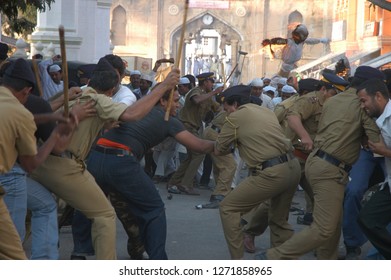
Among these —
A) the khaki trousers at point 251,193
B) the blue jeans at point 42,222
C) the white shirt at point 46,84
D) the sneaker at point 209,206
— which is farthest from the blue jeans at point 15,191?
the sneaker at point 209,206

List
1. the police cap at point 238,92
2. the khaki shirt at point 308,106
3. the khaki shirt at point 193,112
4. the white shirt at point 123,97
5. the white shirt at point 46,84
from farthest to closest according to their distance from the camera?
the khaki shirt at point 193,112 < the white shirt at point 46,84 < the khaki shirt at point 308,106 < the white shirt at point 123,97 < the police cap at point 238,92

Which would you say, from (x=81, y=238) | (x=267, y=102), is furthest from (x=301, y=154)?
(x=267, y=102)

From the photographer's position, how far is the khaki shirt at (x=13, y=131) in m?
5.43

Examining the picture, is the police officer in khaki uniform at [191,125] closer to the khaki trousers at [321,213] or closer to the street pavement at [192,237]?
the street pavement at [192,237]

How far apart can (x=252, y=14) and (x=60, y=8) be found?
42.0 m

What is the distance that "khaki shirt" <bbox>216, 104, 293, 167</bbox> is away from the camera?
7.88 metres

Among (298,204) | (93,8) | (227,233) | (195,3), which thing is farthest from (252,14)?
(227,233)

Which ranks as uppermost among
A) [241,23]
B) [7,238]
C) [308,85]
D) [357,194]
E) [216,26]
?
[241,23]

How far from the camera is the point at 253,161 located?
794 centimetres

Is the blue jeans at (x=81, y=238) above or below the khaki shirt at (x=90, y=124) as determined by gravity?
below

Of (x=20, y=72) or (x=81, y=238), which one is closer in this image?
(x=20, y=72)

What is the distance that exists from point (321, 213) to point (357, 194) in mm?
1226

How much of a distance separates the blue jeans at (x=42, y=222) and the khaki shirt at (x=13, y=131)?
120 centimetres

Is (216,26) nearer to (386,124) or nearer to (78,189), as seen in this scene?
(386,124)
